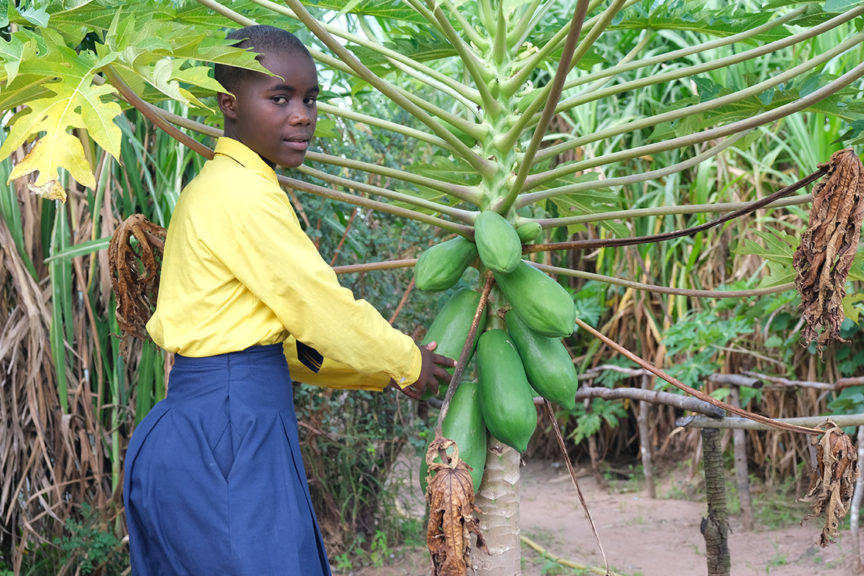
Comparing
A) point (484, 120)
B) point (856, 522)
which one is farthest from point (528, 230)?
point (856, 522)

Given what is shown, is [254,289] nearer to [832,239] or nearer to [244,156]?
[244,156]

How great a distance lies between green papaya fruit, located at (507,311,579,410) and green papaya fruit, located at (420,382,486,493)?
0.11 meters

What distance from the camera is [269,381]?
148 centimetres

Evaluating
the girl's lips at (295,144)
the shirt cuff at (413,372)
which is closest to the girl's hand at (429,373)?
the shirt cuff at (413,372)

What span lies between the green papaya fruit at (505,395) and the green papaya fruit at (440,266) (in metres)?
0.14

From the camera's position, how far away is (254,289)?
1409 mm

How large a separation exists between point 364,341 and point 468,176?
0.69 metres

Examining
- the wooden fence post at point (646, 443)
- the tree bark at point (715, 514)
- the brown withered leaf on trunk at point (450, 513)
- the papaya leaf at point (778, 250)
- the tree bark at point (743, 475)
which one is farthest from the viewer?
the wooden fence post at point (646, 443)

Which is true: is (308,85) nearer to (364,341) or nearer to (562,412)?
(364,341)

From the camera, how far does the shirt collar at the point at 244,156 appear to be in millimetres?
1511

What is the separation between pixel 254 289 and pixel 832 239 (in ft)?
3.02

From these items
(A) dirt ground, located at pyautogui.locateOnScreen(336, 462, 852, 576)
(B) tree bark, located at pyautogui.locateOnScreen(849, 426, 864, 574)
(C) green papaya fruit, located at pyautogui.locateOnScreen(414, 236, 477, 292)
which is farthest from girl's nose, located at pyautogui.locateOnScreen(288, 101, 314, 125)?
(A) dirt ground, located at pyautogui.locateOnScreen(336, 462, 852, 576)

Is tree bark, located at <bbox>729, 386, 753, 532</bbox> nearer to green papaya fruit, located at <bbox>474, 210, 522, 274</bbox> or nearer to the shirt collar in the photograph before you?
green papaya fruit, located at <bbox>474, 210, 522, 274</bbox>

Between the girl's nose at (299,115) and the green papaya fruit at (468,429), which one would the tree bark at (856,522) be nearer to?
the green papaya fruit at (468,429)
